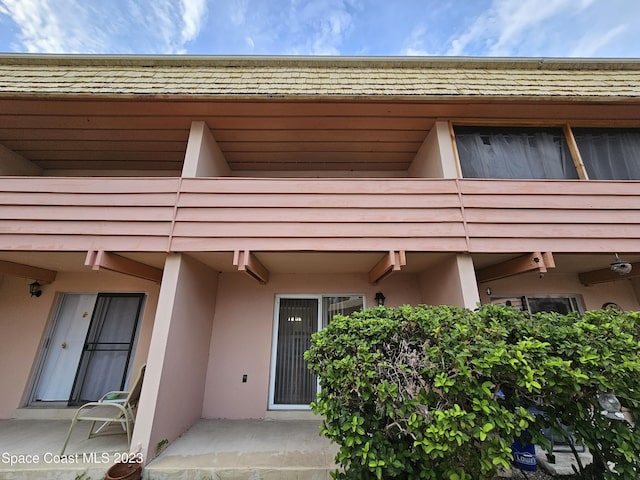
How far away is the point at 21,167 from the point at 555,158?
923 centimetres

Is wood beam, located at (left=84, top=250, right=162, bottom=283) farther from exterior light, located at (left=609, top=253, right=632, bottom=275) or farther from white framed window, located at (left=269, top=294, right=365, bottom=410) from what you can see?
exterior light, located at (left=609, top=253, right=632, bottom=275)

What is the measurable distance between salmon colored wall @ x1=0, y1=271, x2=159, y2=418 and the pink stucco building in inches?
1.3

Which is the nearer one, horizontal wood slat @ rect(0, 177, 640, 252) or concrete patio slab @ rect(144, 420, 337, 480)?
concrete patio slab @ rect(144, 420, 337, 480)

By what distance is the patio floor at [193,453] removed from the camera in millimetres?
2686

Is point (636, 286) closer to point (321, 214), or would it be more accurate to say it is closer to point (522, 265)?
point (522, 265)

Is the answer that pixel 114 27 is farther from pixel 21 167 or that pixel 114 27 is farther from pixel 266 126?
pixel 266 126

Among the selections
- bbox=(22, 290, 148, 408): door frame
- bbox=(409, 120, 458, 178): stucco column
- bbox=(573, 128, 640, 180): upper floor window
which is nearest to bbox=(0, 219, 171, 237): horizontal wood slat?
bbox=(22, 290, 148, 408): door frame

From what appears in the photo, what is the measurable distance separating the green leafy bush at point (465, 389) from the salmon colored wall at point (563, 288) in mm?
2373

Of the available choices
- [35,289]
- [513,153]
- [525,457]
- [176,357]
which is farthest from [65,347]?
[513,153]

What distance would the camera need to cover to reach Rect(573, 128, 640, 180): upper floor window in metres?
3.93

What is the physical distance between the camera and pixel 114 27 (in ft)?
21.7

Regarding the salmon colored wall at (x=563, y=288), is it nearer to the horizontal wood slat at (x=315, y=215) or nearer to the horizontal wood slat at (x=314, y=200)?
the horizontal wood slat at (x=315, y=215)

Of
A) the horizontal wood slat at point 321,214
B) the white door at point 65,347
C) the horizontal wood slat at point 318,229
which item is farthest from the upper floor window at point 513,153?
the white door at point 65,347

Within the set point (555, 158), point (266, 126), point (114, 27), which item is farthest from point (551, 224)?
point (114, 27)
